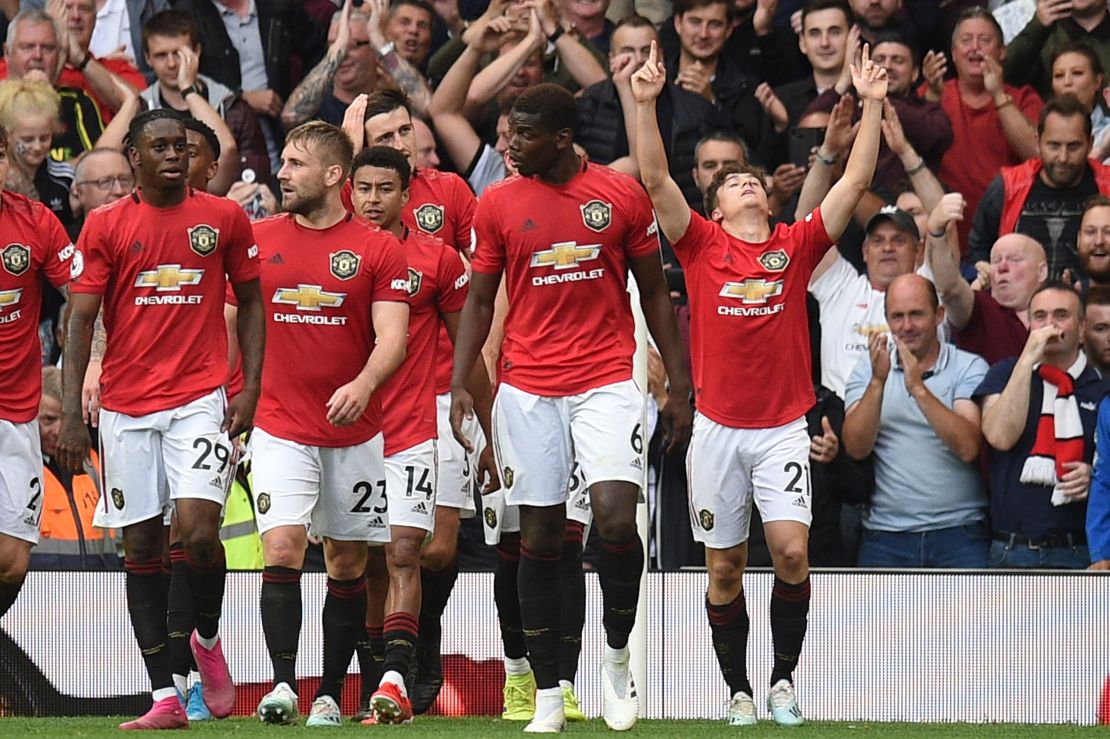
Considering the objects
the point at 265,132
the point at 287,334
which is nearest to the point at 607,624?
the point at 287,334

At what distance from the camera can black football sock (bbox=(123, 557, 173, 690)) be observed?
8789 mm

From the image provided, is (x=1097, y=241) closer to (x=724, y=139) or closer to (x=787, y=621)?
(x=724, y=139)

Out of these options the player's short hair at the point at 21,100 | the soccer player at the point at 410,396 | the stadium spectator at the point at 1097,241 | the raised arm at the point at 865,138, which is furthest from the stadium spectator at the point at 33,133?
the stadium spectator at the point at 1097,241

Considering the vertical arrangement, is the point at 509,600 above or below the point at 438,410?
below

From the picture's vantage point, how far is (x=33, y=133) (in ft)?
44.5

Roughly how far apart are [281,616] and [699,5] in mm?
6691

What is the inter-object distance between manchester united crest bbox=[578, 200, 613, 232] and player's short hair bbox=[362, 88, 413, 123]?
2.22 metres

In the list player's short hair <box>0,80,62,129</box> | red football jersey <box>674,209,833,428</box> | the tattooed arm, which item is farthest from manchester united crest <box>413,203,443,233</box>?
player's short hair <box>0,80,62,129</box>

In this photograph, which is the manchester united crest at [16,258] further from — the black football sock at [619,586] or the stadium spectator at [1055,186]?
the stadium spectator at [1055,186]

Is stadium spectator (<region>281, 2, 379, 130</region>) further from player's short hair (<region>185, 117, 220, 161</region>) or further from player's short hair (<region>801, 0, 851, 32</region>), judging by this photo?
player's short hair (<region>185, 117, 220, 161</region>)

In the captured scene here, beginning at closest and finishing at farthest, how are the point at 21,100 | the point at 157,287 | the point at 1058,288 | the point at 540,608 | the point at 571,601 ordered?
the point at 540,608 < the point at 157,287 < the point at 571,601 < the point at 1058,288 < the point at 21,100

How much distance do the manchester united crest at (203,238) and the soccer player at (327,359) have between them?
15.5 inches

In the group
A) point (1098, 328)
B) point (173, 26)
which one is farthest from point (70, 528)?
point (1098, 328)

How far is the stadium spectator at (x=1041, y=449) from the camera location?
37.6 feet
